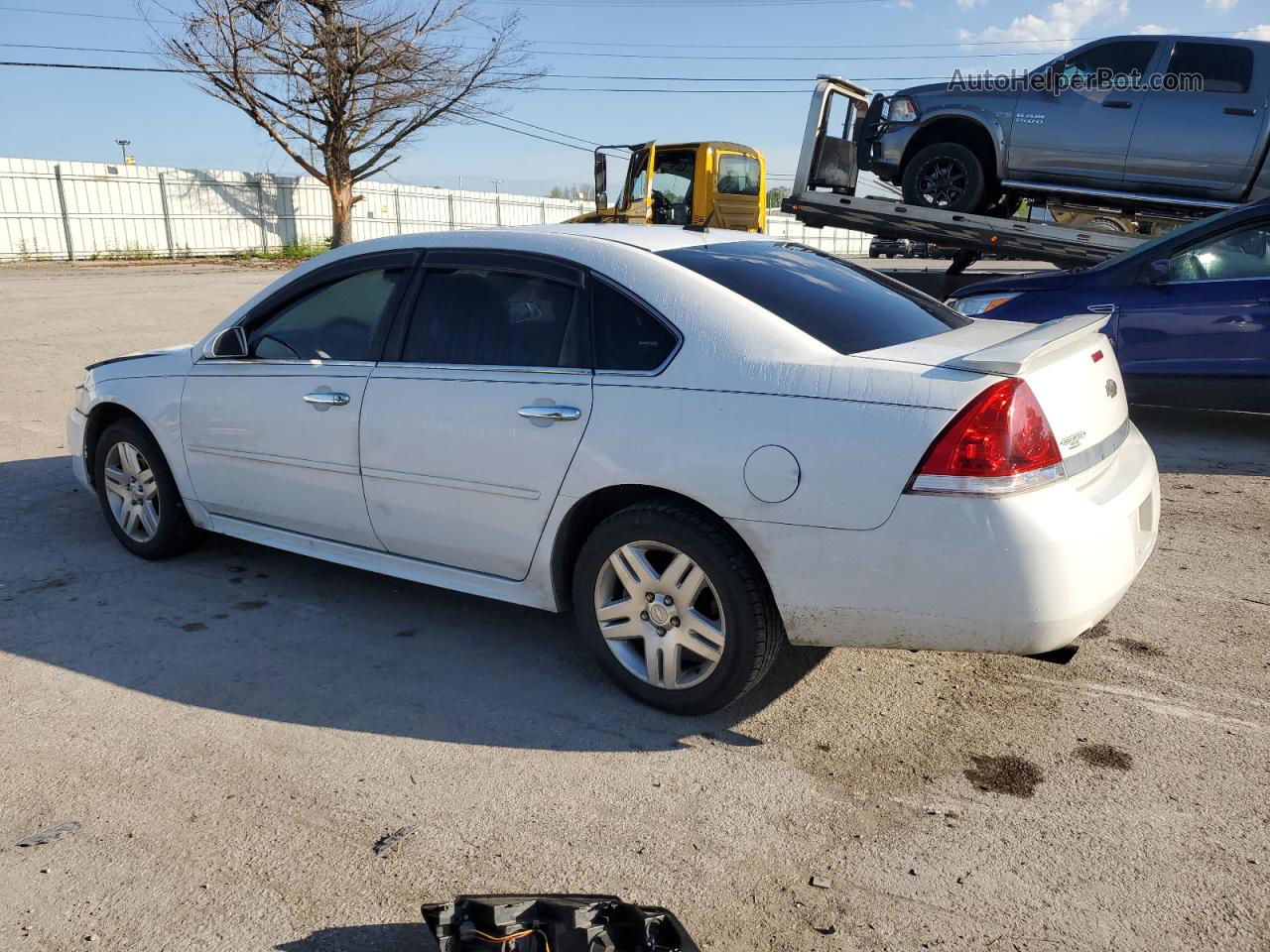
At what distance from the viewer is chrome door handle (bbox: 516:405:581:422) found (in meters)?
3.34

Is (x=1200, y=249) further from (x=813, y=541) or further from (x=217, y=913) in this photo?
(x=217, y=913)

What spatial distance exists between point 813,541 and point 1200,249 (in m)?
5.28

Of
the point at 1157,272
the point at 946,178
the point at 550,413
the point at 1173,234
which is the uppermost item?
the point at 946,178

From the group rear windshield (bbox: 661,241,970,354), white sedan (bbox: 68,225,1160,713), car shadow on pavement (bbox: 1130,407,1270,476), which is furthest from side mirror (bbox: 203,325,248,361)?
car shadow on pavement (bbox: 1130,407,1270,476)

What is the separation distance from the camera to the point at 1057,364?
3.06m

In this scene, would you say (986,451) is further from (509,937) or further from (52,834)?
(52,834)

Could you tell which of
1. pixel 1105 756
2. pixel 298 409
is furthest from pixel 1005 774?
pixel 298 409

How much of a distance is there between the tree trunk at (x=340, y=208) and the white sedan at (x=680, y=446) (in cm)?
2912

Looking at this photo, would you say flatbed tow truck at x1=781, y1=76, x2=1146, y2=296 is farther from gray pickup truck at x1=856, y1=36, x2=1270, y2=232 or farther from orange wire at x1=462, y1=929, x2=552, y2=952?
orange wire at x1=462, y1=929, x2=552, y2=952


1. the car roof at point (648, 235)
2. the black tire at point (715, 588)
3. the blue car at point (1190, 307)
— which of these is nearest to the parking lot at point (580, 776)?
the black tire at point (715, 588)

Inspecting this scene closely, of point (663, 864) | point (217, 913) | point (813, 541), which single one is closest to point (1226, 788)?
point (813, 541)

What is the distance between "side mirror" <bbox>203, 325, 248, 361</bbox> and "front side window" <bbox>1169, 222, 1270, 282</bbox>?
5.82 m

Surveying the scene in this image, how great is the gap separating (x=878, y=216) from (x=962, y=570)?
8.51m

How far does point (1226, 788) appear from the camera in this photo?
2.88 metres
